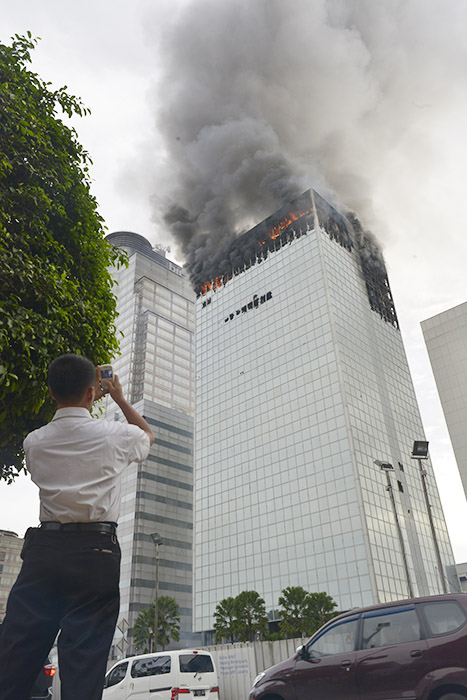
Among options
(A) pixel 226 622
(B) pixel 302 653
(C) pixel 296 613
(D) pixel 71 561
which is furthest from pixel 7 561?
(D) pixel 71 561

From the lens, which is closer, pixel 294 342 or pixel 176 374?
pixel 294 342

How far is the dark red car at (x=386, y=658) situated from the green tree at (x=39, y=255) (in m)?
5.33

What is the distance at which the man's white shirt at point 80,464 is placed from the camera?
256cm

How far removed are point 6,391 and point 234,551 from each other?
255 ft

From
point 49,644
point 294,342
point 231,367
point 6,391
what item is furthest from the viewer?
point 231,367

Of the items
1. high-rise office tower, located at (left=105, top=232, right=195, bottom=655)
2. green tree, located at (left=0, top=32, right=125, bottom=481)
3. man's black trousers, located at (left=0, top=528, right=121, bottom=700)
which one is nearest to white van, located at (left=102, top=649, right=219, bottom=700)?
green tree, located at (left=0, top=32, right=125, bottom=481)

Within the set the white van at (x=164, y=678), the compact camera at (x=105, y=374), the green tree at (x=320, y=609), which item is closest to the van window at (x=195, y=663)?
the white van at (x=164, y=678)

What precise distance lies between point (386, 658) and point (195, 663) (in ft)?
29.0

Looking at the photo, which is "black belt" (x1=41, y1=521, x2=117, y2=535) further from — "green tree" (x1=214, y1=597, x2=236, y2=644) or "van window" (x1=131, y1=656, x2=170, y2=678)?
"green tree" (x1=214, y1=597, x2=236, y2=644)

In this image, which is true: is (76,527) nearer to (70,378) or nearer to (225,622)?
(70,378)

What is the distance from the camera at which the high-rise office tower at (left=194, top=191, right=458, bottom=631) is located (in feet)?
219

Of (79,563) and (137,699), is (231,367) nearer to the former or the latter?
(137,699)

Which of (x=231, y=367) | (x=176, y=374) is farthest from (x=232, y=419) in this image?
(x=176, y=374)

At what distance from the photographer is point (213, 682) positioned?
527 inches
